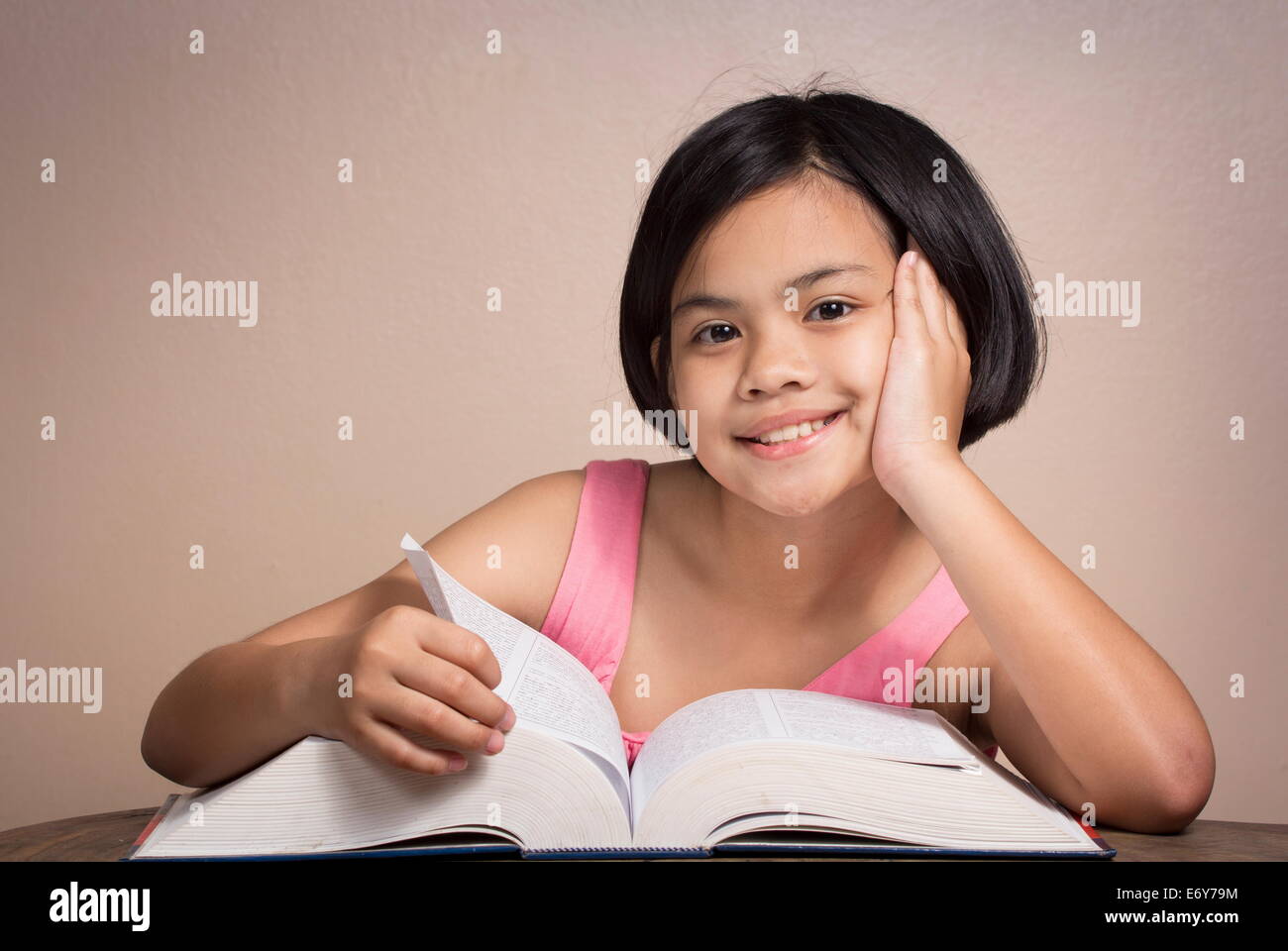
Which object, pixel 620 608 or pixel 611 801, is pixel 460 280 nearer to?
pixel 620 608

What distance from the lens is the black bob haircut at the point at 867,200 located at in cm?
108

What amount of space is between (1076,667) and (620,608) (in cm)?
49

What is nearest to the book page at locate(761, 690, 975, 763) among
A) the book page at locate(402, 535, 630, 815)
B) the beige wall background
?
the book page at locate(402, 535, 630, 815)

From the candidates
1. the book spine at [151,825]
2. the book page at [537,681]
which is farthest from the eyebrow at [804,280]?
the book spine at [151,825]

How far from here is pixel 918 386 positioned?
1004mm

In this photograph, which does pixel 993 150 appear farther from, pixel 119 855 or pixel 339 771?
pixel 119 855

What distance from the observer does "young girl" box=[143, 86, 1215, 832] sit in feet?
2.70

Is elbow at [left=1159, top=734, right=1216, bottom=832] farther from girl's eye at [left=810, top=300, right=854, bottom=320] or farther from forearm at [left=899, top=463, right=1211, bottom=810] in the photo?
girl's eye at [left=810, top=300, right=854, bottom=320]

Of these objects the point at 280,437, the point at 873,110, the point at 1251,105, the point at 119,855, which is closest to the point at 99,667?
the point at 280,437

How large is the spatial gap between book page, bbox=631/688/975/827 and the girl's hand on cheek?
0.21 meters

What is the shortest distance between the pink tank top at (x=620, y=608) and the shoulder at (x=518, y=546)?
A: 0.7 inches

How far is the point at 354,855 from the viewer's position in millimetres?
681

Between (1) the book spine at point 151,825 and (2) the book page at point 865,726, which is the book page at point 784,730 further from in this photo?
(1) the book spine at point 151,825

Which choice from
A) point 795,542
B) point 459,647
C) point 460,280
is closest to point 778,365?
point 795,542
